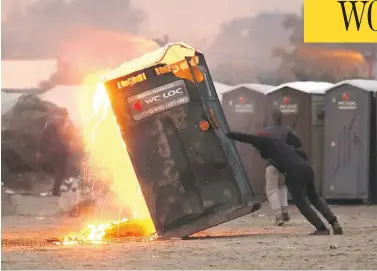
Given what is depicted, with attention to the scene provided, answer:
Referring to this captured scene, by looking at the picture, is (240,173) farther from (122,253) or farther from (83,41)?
(83,41)

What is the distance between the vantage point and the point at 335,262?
10.2 metres

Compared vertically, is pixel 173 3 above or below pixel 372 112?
above

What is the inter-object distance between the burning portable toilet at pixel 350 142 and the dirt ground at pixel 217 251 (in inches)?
169

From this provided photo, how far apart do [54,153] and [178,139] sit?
10.6m

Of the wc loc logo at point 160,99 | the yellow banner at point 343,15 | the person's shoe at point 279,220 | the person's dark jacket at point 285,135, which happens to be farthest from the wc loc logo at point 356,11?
the wc loc logo at point 160,99

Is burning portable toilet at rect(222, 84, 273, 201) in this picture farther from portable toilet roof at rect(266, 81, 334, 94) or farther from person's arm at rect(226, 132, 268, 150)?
person's arm at rect(226, 132, 268, 150)

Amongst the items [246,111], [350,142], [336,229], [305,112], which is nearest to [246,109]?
[246,111]

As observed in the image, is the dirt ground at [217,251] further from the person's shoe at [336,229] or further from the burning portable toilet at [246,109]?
the burning portable toilet at [246,109]

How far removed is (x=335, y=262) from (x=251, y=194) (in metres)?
2.43

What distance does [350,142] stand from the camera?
766 inches

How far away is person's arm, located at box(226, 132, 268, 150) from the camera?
1220cm

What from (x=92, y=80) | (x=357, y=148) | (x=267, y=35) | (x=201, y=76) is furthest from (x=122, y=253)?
(x=267, y=35)

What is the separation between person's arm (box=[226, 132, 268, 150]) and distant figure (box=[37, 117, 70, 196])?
944 cm

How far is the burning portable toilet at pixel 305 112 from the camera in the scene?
19609 mm
